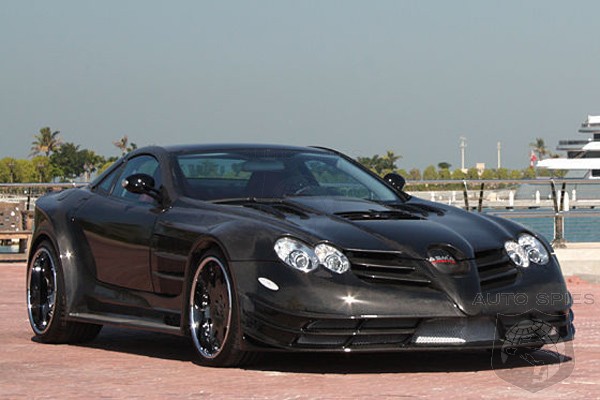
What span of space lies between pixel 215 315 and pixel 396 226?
1065mm

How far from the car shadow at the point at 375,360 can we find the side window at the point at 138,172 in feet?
3.09

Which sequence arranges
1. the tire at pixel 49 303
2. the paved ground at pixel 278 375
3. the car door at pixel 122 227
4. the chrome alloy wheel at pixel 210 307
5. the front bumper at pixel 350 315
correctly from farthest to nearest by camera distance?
the tire at pixel 49 303
the car door at pixel 122 227
the chrome alloy wheel at pixel 210 307
the front bumper at pixel 350 315
the paved ground at pixel 278 375

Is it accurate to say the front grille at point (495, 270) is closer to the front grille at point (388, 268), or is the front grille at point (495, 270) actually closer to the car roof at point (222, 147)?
the front grille at point (388, 268)

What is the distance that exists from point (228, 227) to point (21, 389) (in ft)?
4.60

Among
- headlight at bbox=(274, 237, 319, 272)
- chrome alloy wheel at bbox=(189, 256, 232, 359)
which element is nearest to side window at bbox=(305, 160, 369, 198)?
chrome alloy wheel at bbox=(189, 256, 232, 359)

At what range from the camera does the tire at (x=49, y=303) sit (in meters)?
8.87

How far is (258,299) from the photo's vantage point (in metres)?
6.90

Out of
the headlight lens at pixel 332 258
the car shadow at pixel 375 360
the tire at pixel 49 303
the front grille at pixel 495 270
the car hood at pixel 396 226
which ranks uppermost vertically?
the car hood at pixel 396 226

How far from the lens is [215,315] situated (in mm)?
7277

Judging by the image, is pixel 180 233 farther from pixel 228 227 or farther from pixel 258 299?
pixel 258 299

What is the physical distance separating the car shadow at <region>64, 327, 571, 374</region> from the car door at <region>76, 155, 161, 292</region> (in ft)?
1.62

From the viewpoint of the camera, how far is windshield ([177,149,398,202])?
8.12 m

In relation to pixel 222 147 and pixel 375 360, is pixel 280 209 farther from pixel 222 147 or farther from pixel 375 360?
pixel 222 147

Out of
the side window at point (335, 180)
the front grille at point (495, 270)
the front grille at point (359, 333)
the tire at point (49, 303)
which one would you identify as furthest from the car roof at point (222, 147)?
the front grille at point (359, 333)
